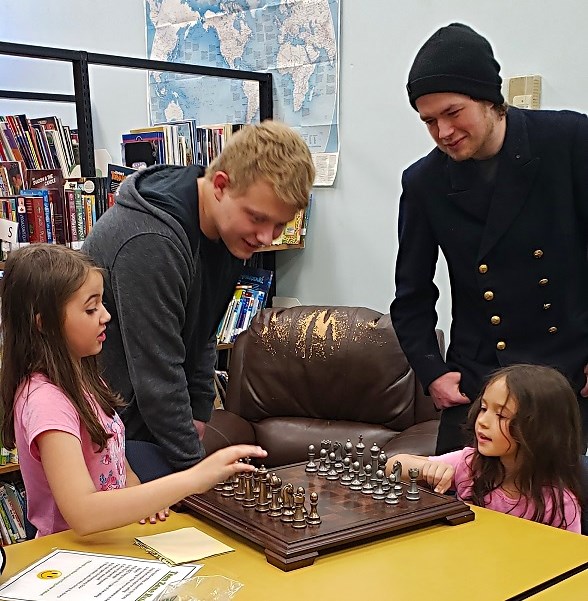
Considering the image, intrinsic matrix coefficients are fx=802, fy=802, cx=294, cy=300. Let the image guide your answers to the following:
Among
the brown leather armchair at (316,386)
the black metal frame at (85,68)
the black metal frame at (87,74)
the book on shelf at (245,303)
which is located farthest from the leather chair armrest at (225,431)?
the black metal frame at (85,68)

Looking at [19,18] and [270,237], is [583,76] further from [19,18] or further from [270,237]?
[19,18]

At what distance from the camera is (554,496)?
5.37ft

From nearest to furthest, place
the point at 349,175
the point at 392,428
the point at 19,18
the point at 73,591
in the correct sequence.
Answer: the point at 73,591
the point at 392,428
the point at 349,175
the point at 19,18

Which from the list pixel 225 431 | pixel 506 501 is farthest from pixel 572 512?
pixel 225 431

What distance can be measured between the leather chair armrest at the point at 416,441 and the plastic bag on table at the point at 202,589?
1628mm

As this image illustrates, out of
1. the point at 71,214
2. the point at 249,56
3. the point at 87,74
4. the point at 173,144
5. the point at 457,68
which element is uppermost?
the point at 249,56

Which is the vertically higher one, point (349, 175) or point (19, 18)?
point (19, 18)

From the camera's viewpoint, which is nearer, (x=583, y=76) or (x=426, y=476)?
(x=426, y=476)

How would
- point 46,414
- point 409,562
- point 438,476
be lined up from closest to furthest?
point 409,562 → point 46,414 → point 438,476

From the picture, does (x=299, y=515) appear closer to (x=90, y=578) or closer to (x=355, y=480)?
(x=355, y=480)

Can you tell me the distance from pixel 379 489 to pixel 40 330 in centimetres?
69

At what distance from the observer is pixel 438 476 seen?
169cm

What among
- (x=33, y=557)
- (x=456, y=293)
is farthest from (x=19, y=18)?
(x=33, y=557)

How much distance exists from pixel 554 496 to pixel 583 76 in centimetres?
184
